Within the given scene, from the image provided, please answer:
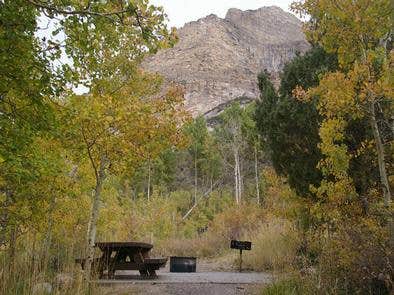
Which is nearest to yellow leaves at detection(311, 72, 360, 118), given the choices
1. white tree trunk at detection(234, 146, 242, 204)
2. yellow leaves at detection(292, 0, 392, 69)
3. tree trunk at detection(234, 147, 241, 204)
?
yellow leaves at detection(292, 0, 392, 69)

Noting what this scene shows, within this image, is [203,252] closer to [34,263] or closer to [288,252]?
[288,252]

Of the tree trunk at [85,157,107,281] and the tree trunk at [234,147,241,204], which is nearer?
the tree trunk at [85,157,107,281]

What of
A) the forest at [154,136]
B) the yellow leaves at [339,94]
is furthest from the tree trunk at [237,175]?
the yellow leaves at [339,94]

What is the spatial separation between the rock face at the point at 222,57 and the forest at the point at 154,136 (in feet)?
192

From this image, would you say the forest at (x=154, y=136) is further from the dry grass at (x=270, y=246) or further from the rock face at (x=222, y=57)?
the rock face at (x=222, y=57)

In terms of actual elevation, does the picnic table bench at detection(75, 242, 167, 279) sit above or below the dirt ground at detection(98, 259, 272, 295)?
above

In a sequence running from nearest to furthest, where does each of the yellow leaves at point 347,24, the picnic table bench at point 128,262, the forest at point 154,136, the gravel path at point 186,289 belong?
the forest at point 154,136, the yellow leaves at point 347,24, the gravel path at point 186,289, the picnic table bench at point 128,262

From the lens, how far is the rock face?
82800mm

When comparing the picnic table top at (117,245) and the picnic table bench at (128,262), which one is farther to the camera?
the picnic table bench at (128,262)

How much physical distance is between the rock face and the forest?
58553 mm

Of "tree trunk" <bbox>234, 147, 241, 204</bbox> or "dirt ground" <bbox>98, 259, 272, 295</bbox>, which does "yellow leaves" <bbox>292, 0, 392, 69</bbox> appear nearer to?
"dirt ground" <bbox>98, 259, 272, 295</bbox>

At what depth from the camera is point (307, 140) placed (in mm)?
11078

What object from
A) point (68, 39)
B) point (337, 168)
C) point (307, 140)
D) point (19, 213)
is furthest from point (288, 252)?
point (68, 39)

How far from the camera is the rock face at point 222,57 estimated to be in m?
82.8
